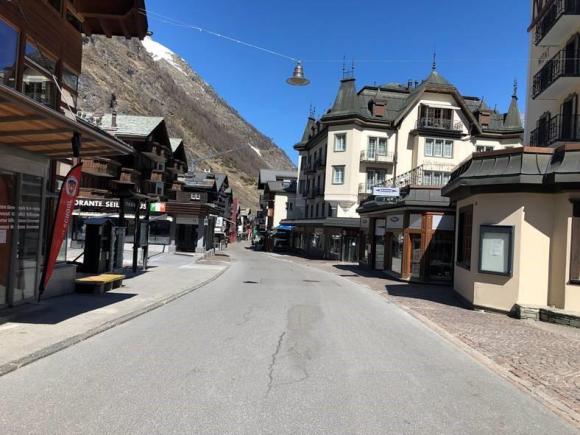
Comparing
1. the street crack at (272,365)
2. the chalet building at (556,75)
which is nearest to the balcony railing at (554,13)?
the chalet building at (556,75)

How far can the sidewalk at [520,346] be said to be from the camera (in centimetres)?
718

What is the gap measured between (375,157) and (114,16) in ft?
127

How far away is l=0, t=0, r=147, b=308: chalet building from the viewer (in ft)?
32.6

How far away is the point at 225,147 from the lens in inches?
Result: 6078

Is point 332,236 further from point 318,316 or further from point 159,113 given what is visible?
point 159,113

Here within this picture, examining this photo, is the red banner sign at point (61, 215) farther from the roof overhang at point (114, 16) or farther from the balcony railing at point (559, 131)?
the balcony railing at point (559, 131)

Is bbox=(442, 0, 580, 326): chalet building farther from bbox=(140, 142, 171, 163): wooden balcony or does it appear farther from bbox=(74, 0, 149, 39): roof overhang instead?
bbox=(140, 142, 171, 163): wooden balcony

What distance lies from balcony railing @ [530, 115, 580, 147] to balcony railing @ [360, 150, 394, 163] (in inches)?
990

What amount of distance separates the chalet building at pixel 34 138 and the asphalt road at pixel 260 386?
2.84 metres

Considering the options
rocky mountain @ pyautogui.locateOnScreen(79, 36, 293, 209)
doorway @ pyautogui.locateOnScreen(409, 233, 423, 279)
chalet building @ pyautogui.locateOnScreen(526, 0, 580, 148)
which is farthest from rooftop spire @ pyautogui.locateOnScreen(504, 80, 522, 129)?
rocky mountain @ pyautogui.locateOnScreen(79, 36, 293, 209)

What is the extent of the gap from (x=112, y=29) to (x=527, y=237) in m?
12.9

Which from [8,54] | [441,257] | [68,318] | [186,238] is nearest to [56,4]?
[8,54]

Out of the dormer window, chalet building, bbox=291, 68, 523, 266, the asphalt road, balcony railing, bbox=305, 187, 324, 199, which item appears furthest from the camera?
balcony railing, bbox=305, 187, 324, 199

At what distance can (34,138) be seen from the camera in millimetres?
10289
